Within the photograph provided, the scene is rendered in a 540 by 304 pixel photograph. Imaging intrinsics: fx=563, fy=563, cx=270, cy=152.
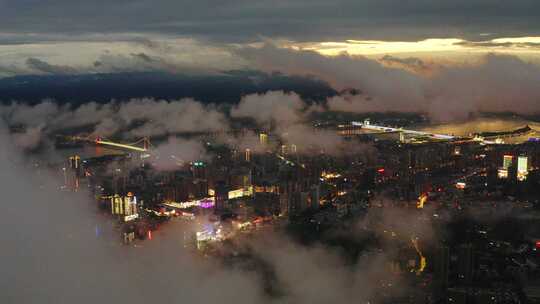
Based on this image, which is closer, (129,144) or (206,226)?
(206,226)

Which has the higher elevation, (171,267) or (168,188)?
(171,267)

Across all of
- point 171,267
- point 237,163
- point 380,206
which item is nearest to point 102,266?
point 171,267

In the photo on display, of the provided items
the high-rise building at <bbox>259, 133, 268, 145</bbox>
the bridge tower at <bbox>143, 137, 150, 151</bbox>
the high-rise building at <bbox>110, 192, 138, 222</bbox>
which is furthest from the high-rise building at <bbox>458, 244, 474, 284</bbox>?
the bridge tower at <bbox>143, 137, 150, 151</bbox>

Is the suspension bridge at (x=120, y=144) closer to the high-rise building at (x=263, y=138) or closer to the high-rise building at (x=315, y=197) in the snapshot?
the high-rise building at (x=263, y=138)

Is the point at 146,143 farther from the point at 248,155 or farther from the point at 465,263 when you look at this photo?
the point at 465,263

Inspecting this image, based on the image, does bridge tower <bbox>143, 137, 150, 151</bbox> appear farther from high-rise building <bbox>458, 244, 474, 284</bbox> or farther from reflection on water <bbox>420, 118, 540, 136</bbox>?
high-rise building <bbox>458, 244, 474, 284</bbox>

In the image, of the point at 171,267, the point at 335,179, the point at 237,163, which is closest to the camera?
the point at 171,267

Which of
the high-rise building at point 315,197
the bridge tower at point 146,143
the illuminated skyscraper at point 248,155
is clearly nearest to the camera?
the high-rise building at point 315,197

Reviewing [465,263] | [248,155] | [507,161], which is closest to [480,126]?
[507,161]

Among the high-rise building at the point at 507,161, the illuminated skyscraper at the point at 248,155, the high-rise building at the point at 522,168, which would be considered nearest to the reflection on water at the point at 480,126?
the high-rise building at the point at 507,161

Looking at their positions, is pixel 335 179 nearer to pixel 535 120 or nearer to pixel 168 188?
pixel 168 188

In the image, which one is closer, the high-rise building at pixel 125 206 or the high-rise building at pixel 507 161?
the high-rise building at pixel 125 206
